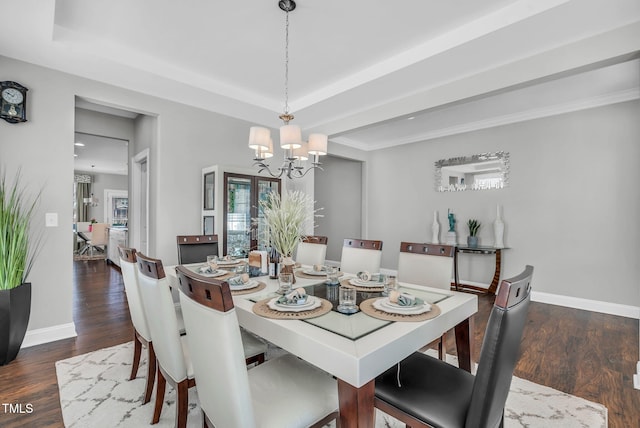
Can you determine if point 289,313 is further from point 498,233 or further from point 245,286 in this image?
point 498,233

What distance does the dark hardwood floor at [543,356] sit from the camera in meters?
1.93

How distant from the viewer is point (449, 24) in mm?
2516

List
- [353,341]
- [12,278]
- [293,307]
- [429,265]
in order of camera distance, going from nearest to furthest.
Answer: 1. [353,341]
2. [293,307]
3. [429,265]
4. [12,278]

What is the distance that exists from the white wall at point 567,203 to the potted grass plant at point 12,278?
5.38 meters

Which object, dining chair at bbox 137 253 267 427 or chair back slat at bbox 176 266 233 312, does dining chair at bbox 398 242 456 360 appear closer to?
dining chair at bbox 137 253 267 427

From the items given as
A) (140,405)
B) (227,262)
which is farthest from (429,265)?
(140,405)

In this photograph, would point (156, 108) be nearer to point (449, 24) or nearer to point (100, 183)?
point (449, 24)

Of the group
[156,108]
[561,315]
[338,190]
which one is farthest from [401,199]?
[156,108]

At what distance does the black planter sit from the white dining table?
212cm

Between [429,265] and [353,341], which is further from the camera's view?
[429,265]

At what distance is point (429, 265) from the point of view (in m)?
2.28

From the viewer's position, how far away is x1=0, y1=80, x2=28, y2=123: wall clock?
257 cm

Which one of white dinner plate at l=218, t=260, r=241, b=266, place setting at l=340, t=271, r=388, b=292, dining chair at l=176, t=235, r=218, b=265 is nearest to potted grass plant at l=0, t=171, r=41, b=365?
dining chair at l=176, t=235, r=218, b=265

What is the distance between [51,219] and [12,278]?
0.66 metres
